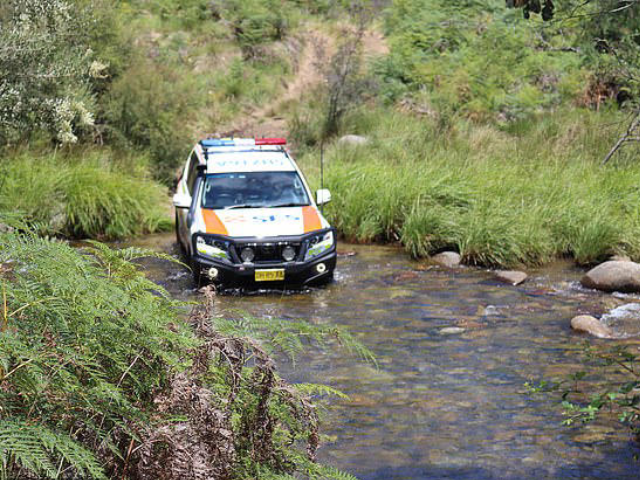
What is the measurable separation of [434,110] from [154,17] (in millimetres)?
13047

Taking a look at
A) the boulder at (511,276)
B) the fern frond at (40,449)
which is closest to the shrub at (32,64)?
the boulder at (511,276)

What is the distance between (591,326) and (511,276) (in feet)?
8.29

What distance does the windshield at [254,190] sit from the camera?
12.1m

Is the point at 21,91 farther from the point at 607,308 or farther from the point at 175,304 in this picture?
the point at 175,304

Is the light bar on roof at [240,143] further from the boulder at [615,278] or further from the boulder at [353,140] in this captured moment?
the boulder at [353,140]

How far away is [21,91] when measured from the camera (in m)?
11.3

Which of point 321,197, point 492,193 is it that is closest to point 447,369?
point 321,197

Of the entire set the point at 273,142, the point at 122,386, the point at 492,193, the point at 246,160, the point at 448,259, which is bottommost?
the point at 448,259

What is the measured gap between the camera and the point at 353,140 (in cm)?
1916

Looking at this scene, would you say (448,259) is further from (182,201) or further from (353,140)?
(353,140)

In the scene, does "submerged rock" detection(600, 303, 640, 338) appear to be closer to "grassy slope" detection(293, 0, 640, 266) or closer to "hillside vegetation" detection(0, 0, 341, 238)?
"grassy slope" detection(293, 0, 640, 266)

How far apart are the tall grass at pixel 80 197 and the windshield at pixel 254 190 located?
326cm

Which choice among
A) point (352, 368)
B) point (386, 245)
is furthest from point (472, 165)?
point (352, 368)

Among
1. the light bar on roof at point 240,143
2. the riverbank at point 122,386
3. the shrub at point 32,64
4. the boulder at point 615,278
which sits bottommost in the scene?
the boulder at point 615,278
